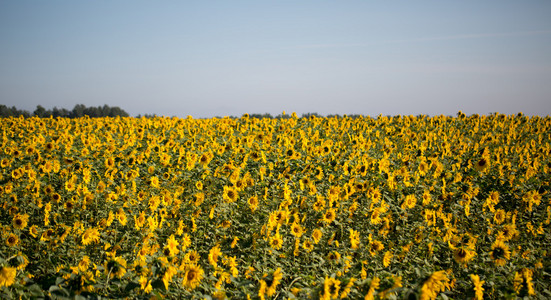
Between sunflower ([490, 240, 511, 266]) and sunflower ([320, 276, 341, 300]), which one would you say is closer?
sunflower ([320, 276, 341, 300])

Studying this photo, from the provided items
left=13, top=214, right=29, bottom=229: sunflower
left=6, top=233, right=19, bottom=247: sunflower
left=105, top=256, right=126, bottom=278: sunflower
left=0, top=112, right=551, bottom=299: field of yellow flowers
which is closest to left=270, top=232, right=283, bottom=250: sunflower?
left=0, top=112, right=551, bottom=299: field of yellow flowers

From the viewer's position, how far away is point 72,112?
98.2 ft

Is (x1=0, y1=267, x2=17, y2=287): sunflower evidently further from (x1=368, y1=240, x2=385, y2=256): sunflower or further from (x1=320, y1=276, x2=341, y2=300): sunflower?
(x1=368, y1=240, x2=385, y2=256): sunflower

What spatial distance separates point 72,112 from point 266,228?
30880mm

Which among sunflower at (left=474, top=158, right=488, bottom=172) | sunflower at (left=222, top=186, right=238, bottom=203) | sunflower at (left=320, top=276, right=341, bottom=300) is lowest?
sunflower at (left=320, top=276, right=341, bottom=300)

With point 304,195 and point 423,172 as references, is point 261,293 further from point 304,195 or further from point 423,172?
point 423,172

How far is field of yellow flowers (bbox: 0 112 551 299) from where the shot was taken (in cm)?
275

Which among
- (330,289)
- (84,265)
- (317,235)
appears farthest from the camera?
(317,235)

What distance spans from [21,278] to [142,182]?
11.1ft

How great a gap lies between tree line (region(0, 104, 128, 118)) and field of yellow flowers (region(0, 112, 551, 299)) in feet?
52.9

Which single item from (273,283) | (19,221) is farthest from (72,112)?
(273,283)

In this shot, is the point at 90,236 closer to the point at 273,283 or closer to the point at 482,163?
the point at 273,283

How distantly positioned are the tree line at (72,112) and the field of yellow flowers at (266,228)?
52.9ft

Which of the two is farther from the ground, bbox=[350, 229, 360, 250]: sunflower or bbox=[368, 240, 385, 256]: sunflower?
bbox=[350, 229, 360, 250]: sunflower
